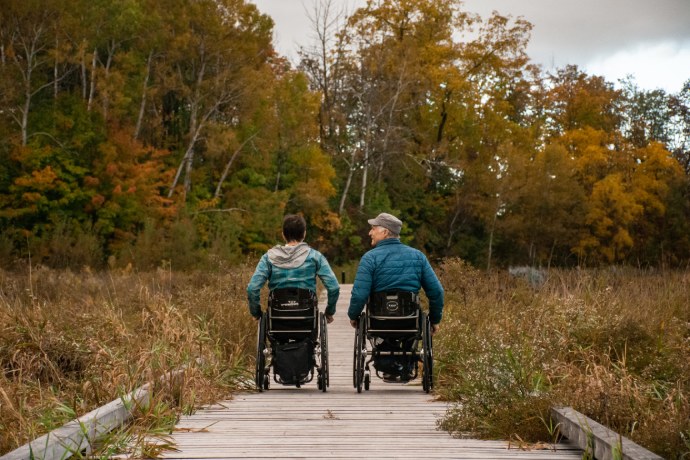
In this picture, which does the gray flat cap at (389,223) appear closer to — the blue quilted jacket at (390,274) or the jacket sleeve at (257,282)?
the blue quilted jacket at (390,274)

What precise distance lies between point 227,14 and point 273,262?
37.4 m

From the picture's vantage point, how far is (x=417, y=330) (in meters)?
9.16

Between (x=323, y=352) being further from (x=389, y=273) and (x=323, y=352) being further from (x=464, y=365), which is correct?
(x=464, y=365)

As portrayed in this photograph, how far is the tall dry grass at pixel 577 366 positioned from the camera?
6.52 m

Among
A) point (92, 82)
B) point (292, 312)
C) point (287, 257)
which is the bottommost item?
point (292, 312)

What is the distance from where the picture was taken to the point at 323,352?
923 cm

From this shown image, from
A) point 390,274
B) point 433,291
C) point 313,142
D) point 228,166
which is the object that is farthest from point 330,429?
point 313,142

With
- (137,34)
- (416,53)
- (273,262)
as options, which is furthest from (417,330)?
(416,53)

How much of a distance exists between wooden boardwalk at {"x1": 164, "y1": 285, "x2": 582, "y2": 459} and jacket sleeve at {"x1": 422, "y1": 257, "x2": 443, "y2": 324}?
27.2 inches

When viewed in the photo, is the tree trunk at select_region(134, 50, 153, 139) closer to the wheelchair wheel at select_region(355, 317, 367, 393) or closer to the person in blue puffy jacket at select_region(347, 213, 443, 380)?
the wheelchair wheel at select_region(355, 317, 367, 393)

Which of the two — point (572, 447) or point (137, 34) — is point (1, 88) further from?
point (572, 447)

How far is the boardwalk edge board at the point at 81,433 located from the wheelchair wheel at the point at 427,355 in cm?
275

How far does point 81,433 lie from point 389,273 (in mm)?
3843

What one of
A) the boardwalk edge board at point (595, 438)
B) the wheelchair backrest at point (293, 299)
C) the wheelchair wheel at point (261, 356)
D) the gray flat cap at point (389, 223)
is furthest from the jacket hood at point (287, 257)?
the boardwalk edge board at point (595, 438)
